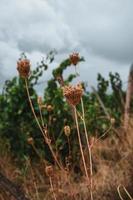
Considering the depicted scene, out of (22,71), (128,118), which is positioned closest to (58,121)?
(128,118)

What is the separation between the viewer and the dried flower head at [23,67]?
347cm

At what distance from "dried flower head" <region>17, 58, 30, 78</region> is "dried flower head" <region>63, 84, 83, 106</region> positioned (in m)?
0.58

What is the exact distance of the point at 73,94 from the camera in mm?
2855

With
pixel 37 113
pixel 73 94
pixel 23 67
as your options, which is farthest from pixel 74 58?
pixel 37 113

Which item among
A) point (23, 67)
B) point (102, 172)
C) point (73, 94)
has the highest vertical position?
point (23, 67)

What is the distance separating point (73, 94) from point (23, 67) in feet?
2.29

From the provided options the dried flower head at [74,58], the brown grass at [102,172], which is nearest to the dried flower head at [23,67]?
the dried flower head at [74,58]

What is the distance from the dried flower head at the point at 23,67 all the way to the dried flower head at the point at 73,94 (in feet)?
1.90

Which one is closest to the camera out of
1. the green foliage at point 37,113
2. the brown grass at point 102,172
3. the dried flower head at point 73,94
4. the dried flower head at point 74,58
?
the dried flower head at point 73,94

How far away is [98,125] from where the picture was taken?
41.4 ft

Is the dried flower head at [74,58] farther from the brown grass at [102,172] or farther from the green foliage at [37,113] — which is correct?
the green foliage at [37,113]

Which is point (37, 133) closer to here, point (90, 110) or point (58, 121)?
point (58, 121)

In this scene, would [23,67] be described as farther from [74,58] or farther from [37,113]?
[37,113]

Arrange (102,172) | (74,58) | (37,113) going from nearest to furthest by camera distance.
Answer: (74,58) < (102,172) < (37,113)
